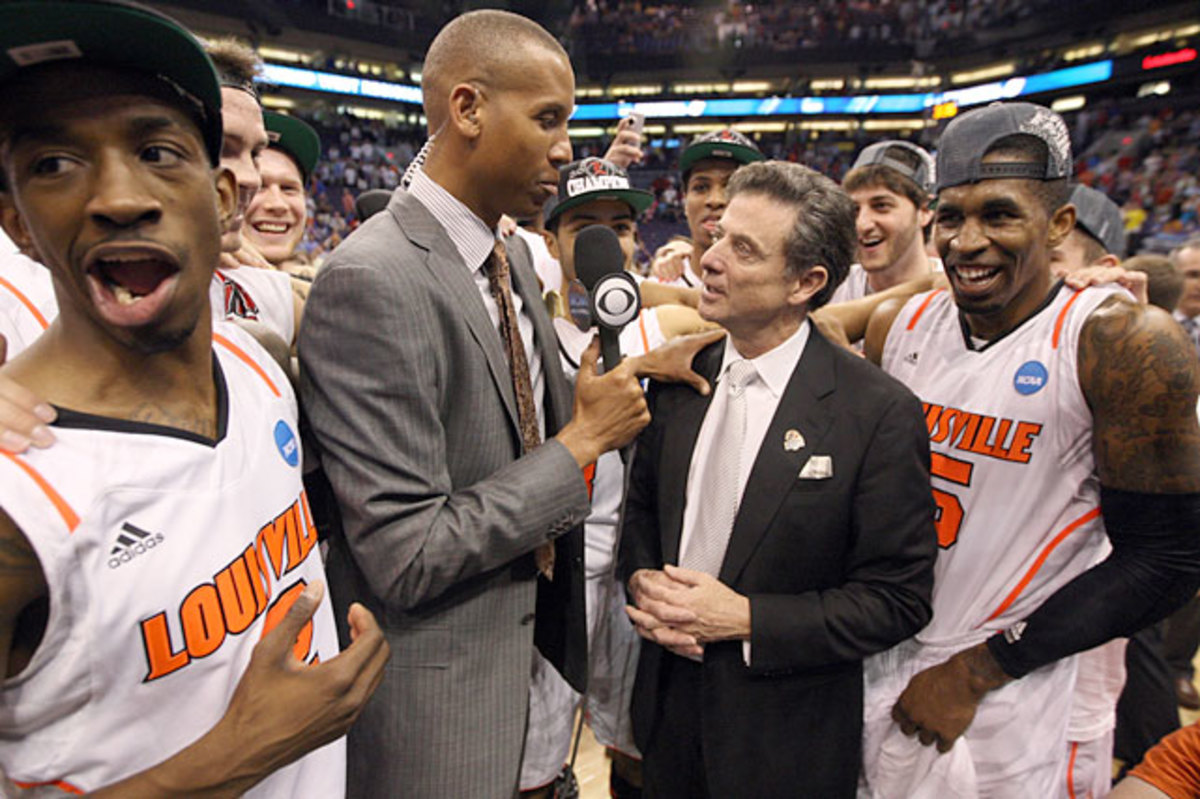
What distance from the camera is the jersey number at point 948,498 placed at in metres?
1.88

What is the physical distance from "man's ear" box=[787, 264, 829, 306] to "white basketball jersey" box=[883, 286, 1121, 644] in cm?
48

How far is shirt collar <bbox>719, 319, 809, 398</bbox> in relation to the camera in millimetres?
1831

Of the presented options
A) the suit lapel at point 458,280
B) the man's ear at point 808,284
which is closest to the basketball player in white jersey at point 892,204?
the man's ear at point 808,284

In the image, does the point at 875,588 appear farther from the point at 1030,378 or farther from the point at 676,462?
the point at 1030,378

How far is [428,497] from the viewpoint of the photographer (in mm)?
1312

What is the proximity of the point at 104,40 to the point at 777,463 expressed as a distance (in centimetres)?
152

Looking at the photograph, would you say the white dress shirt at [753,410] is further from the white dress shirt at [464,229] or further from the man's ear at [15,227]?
the man's ear at [15,227]

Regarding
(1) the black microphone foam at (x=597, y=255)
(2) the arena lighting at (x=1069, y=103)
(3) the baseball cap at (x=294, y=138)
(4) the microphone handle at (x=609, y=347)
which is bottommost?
(4) the microphone handle at (x=609, y=347)

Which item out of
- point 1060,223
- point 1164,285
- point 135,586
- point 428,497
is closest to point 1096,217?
point 1060,223

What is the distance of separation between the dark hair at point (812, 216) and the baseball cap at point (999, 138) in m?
0.31

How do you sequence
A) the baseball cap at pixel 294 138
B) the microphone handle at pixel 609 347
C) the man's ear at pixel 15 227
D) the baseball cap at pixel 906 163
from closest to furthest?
the man's ear at pixel 15 227 < the microphone handle at pixel 609 347 < the baseball cap at pixel 294 138 < the baseball cap at pixel 906 163

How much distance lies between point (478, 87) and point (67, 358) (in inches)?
38.9

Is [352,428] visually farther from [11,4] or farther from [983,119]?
[983,119]

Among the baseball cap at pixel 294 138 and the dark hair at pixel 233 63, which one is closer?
the dark hair at pixel 233 63
